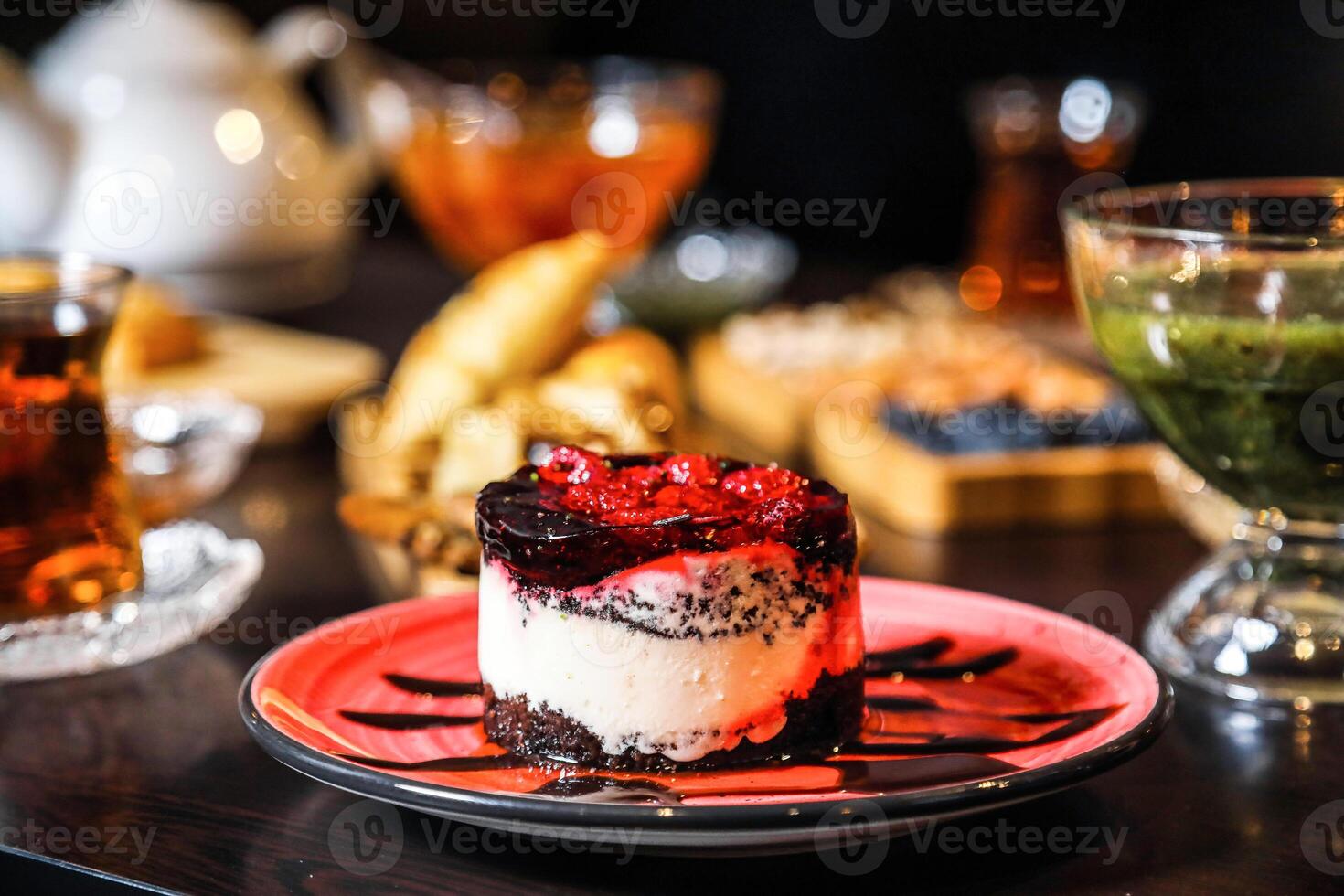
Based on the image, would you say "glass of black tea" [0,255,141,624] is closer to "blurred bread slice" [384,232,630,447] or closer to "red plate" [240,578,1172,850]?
"red plate" [240,578,1172,850]

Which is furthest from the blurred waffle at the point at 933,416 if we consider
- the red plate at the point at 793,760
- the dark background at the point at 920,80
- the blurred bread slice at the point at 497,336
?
the dark background at the point at 920,80

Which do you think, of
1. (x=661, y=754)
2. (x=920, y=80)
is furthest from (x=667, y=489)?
(x=920, y=80)

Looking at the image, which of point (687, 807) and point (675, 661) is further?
point (675, 661)

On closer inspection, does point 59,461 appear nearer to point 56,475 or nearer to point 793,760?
point 56,475

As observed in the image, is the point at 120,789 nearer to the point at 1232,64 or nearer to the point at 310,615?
the point at 310,615

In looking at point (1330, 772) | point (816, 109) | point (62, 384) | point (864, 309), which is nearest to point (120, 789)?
point (62, 384)

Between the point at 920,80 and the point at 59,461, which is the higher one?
the point at 920,80
